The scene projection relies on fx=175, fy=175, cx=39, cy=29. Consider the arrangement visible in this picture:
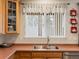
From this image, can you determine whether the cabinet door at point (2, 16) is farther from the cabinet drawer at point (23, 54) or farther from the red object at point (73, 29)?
the red object at point (73, 29)

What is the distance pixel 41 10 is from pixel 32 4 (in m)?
0.29

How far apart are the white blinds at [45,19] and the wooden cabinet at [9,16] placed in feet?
1.42

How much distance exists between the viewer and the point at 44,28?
473cm

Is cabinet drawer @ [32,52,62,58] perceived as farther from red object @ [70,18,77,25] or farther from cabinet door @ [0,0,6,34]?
red object @ [70,18,77,25]

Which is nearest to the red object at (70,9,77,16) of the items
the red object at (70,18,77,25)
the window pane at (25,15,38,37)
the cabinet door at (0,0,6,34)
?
the red object at (70,18,77,25)

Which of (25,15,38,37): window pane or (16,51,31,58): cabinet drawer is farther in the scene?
(25,15,38,37): window pane

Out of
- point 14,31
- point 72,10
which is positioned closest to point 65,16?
point 72,10

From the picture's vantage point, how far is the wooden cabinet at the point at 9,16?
3.86 m

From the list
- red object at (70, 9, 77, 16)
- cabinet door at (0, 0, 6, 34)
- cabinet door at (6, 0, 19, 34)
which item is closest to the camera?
cabinet door at (0, 0, 6, 34)

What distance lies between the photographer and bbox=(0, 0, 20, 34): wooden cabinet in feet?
12.7

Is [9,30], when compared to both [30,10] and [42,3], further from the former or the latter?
[42,3]

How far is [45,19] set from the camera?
15.5 feet

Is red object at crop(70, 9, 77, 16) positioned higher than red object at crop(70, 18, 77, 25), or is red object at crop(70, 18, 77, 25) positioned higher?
red object at crop(70, 9, 77, 16)

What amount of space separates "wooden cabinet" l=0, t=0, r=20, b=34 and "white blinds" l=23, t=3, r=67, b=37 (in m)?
0.43
